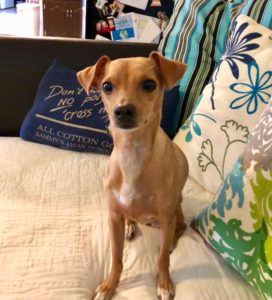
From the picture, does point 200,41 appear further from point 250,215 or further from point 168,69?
point 250,215

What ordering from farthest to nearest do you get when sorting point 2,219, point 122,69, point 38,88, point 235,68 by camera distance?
point 38,88 → point 235,68 → point 2,219 → point 122,69

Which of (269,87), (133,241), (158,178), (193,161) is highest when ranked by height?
(269,87)

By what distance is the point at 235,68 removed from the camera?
1.22m

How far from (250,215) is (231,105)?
0.43 m

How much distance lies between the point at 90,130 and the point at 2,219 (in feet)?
1.74

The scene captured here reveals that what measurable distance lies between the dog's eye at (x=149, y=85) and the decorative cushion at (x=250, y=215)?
11.0 inches

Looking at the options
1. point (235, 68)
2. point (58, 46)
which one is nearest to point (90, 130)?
point (58, 46)

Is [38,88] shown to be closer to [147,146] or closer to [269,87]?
[147,146]

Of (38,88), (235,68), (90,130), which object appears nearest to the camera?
(235,68)

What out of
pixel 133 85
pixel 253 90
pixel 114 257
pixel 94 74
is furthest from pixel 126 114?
pixel 253 90

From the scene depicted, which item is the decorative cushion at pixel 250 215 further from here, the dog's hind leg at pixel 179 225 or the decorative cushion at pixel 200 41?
the decorative cushion at pixel 200 41

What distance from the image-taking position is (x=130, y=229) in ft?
3.72

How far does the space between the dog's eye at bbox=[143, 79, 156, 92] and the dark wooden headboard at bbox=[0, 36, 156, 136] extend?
828 mm

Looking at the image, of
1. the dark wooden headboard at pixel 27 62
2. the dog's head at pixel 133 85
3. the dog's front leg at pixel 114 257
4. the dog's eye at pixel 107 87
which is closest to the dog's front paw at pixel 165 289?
the dog's front leg at pixel 114 257
